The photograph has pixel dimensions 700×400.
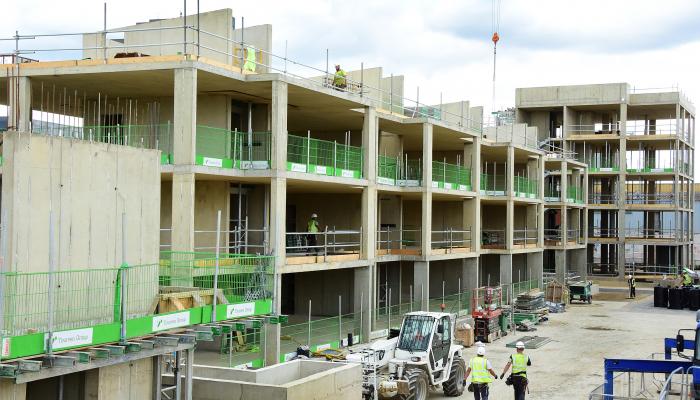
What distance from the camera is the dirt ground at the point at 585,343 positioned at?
920 inches

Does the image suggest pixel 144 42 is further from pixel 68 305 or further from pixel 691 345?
pixel 691 345

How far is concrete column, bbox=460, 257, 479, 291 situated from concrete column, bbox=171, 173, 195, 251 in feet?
63.4

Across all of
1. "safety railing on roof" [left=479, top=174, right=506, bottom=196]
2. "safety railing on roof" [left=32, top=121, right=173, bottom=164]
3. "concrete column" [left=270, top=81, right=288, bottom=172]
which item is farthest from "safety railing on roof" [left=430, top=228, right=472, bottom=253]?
"safety railing on roof" [left=32, top=121, right=173, bottom=164]

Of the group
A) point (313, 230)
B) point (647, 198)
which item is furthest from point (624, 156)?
point (313, 230)

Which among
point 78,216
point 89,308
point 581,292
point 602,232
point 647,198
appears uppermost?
point 647,198

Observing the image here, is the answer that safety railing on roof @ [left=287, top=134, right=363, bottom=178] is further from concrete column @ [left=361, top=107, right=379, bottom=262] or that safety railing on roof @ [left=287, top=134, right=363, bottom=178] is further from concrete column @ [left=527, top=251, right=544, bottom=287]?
concrete column @ [left=527, top=251, right=544, bottom=287]

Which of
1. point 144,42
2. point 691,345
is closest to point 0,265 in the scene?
point 144,42

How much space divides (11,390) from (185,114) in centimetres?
1086

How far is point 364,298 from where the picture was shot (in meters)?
29.2

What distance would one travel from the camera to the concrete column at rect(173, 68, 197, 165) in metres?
21.6

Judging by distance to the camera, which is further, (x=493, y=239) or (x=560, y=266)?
(x=560, y=266)

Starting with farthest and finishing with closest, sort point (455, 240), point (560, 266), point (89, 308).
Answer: point (560, 266), point (455, 240), point (89, 308)

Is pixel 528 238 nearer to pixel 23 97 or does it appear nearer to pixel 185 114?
pixel 185 114

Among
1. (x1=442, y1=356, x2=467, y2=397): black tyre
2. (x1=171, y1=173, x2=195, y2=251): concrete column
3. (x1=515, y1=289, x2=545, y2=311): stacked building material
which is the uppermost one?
(x1=171, y1=173, x2=195, y2=251): concrete column
